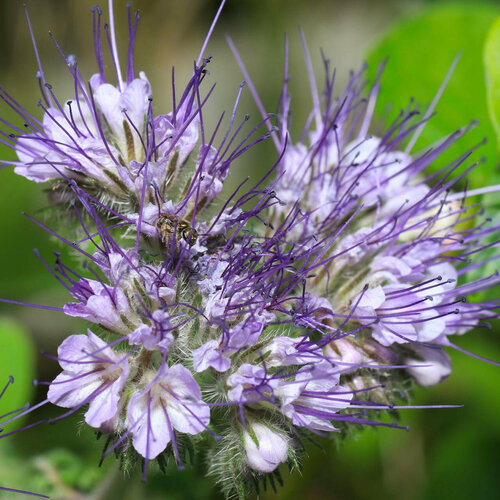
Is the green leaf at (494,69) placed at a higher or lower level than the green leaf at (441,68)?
lower

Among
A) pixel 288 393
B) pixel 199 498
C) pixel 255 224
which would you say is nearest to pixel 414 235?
pixel 255 224

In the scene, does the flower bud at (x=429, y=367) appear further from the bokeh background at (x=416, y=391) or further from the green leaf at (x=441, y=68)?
the green leaf at (x=441, y=68)

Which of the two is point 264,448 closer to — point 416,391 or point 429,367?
point 429,367

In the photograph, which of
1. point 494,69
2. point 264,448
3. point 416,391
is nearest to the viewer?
point 264,448

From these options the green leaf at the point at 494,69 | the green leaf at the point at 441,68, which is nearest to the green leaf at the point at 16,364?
the green leaf at the point at 441,68

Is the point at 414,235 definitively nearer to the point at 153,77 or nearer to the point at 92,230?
the point at 92,230

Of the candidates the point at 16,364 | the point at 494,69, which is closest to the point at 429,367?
the point at 494,69
